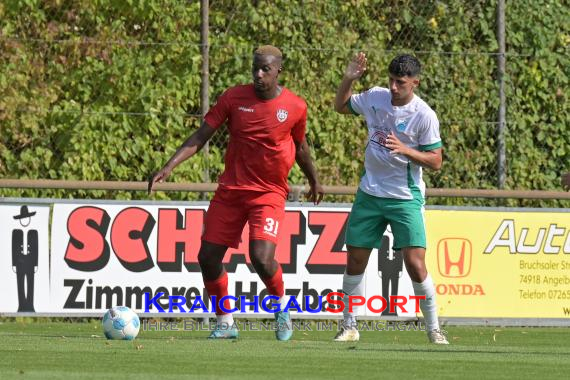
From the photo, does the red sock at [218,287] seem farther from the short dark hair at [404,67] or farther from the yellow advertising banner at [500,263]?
the yellow advertising banner at [500,263]

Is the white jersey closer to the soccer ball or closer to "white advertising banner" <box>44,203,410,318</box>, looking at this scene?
the soccer ball

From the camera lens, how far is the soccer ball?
9.93 meters

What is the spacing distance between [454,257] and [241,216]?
4.11 m

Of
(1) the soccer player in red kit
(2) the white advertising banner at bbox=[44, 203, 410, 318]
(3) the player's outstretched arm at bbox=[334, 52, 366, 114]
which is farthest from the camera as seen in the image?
(2) the white advertising banner at bbox=[44, 203, 410, 318]

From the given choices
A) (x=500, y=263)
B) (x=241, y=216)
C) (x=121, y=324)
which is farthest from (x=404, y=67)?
(x=500, y=263)

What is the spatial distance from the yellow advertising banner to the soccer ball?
4.40 m

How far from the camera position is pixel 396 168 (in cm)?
990

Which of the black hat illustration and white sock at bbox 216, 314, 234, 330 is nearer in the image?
white sock at bbox 216, 314, 234, 330

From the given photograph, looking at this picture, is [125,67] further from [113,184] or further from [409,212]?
[409,212]

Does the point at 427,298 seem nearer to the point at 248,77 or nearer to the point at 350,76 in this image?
the point at 350,76

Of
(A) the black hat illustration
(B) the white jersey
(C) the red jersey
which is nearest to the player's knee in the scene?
(C) the red jersey

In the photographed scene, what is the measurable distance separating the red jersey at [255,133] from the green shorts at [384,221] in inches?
25.3

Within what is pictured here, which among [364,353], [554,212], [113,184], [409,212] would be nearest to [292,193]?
[113,184]

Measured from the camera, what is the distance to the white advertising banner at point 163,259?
12.9 meters
